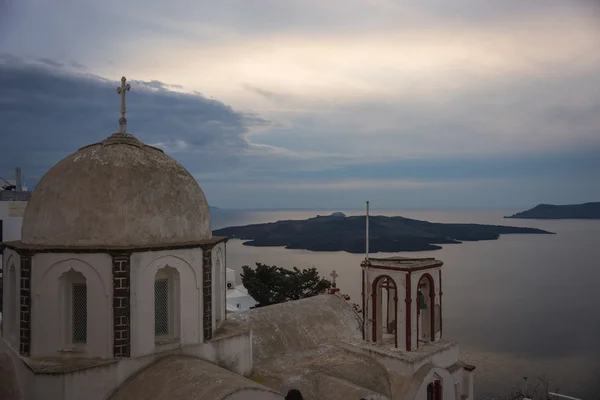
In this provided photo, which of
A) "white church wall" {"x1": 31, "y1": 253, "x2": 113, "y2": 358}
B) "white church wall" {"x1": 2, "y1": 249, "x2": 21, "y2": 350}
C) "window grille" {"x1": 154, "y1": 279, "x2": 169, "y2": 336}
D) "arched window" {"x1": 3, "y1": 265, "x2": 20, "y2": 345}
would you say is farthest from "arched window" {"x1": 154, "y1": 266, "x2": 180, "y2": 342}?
"arched window" {"x1": 3, "y1": 265, "x2": 20, "y2": 345}

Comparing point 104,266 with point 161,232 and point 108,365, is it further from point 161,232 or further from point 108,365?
point 108,365

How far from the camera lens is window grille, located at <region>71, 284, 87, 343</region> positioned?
8172mm

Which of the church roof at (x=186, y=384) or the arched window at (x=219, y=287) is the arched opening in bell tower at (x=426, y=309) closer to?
the arched window at (x=219, y=287)

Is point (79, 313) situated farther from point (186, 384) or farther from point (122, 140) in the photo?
point (122, 140)

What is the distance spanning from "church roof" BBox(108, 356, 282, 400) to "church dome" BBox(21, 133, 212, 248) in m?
2.17

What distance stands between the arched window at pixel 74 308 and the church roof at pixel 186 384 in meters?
1.27

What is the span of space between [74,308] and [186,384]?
106 inches

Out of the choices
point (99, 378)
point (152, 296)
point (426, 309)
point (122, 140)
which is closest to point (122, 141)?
point (122, 140)

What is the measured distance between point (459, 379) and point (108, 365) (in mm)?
7843

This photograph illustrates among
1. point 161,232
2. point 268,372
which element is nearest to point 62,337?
point 161,232

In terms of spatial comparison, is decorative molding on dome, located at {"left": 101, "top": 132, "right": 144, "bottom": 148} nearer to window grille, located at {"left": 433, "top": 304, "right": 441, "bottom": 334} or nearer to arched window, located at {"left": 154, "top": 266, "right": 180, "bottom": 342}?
arched window, located at {"left": 154, "top": 266, "right": 180, "bottom": 342}

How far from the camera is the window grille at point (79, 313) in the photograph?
8172 millimetres

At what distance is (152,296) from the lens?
8.23 metres

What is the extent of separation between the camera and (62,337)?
805cm
